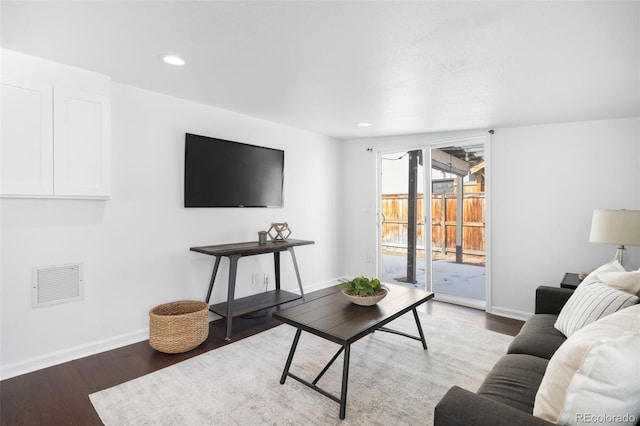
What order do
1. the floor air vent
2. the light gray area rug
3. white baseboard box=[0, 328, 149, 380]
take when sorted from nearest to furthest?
the light gray area rug
white baseboard box=[0, 328, 149, 380]
the floor air vent

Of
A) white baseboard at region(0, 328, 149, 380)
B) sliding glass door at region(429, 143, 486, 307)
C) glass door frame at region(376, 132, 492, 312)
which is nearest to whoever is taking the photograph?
white baseboard at region(0, 328, 149, 380)

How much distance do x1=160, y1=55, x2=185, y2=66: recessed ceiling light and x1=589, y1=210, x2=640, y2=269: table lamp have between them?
138 inches

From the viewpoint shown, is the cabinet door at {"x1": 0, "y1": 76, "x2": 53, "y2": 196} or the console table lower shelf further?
the console table lower shelf

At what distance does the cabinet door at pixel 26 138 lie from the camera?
86.0 inches

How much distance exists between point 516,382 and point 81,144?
3163 millimetres

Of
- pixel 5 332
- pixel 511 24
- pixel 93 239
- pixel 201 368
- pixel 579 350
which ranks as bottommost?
pixel 201 368

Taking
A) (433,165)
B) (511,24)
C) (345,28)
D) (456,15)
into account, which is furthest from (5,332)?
(433,165)

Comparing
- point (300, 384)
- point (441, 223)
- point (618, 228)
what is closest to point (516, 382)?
point (300, 384)

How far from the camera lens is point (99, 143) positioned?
2.59 meters

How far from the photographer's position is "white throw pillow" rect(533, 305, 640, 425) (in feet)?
3.13

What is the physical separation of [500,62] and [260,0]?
1.60 m

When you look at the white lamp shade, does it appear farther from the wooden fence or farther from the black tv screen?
the black tv screen

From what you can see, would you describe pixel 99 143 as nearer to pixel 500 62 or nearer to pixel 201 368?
pixel 201 368

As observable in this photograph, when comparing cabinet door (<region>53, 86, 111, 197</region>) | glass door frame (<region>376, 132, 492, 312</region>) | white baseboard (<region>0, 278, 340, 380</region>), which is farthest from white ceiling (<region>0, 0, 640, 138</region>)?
white baseboard (<region>0, 278, 340, 380</region>)
